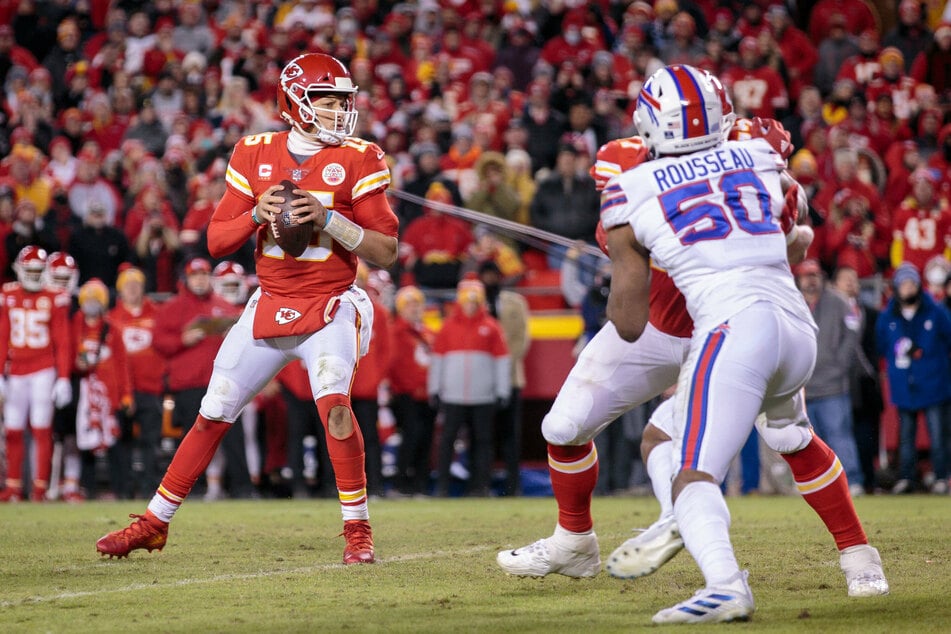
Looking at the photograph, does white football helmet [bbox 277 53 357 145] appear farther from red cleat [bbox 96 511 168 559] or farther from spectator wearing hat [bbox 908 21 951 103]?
spectator wearing hat [bbox 908 21 951 103]

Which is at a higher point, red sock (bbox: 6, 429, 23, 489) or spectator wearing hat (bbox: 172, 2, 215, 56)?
spectator wearing hat (bbox: 172, 2, 215, 56)

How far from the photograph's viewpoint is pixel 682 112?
4.87 m

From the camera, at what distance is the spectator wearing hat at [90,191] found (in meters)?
15.1

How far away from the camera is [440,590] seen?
5.46m

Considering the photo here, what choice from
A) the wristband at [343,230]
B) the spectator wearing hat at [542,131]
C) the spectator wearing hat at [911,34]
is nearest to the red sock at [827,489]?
the wristband at [343,230]

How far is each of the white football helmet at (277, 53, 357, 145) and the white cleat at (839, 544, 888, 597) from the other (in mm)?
2891

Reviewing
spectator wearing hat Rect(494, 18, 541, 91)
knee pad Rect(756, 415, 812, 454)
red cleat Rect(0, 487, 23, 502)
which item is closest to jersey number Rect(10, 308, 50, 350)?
red cleat Rect(0, 487, 23, 502)

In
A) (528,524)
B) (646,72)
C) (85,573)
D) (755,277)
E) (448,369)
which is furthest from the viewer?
(646,72)

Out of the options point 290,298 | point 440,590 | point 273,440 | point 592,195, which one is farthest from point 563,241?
point 440,590

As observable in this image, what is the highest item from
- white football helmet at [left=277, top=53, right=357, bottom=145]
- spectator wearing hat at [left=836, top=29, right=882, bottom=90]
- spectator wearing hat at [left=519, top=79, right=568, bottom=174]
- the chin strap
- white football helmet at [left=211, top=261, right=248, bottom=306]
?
spectator wearing hat at [left=836, top=29, right=882, bottom=90]

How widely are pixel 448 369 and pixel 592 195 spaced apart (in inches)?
94.1

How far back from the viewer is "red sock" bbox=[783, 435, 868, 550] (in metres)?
5.32

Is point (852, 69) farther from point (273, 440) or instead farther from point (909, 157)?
point (273, 440)

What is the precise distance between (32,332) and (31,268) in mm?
549
